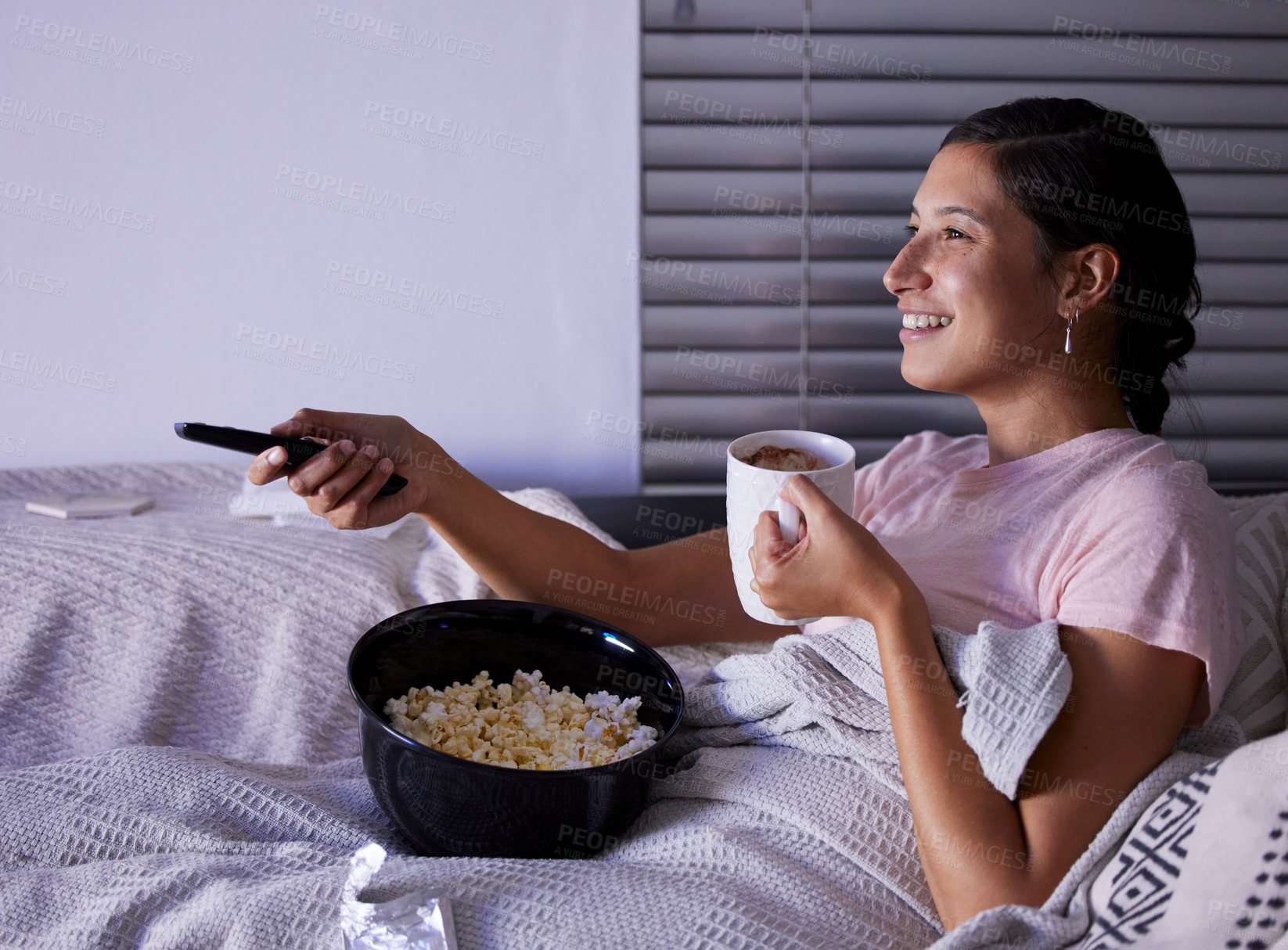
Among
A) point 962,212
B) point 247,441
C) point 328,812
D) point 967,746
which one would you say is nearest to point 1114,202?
point 962,212

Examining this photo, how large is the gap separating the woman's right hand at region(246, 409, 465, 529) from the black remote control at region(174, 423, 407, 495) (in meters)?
0.01

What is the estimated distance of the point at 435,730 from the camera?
1290mm

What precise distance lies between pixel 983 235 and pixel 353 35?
56.9 inches

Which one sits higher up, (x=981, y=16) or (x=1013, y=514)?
(x=981, y=16)

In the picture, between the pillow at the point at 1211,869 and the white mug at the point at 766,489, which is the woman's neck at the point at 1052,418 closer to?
the white mug at the point at 766,489

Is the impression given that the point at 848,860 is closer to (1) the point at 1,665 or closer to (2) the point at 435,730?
(2) the point at 435,730

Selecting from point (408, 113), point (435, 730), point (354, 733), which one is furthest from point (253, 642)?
point (408, 113)

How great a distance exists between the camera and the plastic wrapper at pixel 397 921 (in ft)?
3.42

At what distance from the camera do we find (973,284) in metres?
1.43

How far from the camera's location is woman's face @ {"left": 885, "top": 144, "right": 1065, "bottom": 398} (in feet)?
4.70

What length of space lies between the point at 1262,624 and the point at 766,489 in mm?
768

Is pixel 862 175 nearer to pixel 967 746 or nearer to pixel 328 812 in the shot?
pixel 967 746

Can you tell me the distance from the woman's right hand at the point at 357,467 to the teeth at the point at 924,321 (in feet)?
2.35

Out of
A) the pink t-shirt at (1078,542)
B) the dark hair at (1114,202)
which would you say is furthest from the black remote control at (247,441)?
the dark hair at (1114,202)
